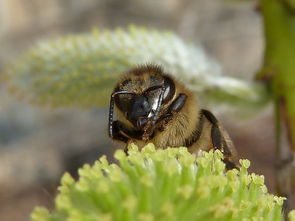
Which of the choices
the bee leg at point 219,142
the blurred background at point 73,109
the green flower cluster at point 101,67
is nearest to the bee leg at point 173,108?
the bee leg at point 219,142

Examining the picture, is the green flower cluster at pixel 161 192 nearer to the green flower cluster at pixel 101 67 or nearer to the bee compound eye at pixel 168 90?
the bee compound eye at pixel 168 90

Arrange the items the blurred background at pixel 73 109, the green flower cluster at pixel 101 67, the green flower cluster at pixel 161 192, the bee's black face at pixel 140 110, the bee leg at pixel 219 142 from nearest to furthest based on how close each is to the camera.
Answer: the green flower cluster at pixel 161 192 → the bee's black face at pixel 140 110 → the bee leg at pixel 219 142 → the green flower cluster at pixel 101 67 → the blurred background at pixel 73 109

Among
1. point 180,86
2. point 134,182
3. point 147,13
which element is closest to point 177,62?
point 180,86

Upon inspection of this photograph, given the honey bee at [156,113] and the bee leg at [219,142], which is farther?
the bee leg at [219,142]

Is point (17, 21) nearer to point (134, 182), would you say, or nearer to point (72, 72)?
point (72, 72)

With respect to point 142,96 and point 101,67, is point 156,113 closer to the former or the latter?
point 142,96

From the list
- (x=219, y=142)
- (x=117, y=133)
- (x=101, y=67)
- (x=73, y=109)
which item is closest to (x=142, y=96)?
(x=117, y=133)

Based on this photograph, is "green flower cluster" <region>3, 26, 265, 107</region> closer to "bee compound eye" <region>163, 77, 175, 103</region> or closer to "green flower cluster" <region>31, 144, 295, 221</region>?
"bee compound eye" <region>163, 77, 175, 103</region>
